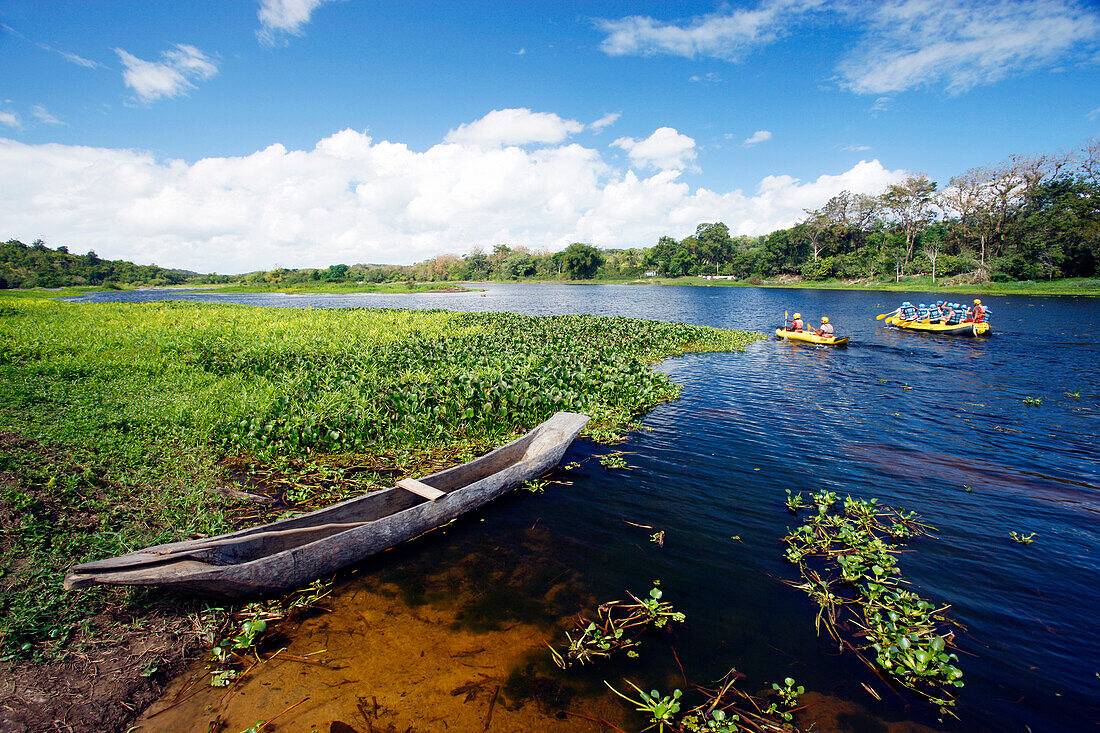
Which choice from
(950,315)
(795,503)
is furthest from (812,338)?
(795,503)

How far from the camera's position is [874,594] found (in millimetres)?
4812

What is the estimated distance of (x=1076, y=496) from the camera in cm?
721

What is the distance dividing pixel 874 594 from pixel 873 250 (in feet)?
285

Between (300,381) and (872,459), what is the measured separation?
12.1 m

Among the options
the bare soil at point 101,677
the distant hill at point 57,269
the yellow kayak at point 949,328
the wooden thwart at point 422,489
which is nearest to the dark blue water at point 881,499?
the wooden thwart at point 422,489

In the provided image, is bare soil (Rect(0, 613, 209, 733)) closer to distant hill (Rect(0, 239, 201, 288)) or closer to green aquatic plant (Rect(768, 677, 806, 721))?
green aquatic plant (Rect(768, 677, 806, 721))

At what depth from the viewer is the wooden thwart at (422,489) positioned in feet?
19.3

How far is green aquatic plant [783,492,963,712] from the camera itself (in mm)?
3959

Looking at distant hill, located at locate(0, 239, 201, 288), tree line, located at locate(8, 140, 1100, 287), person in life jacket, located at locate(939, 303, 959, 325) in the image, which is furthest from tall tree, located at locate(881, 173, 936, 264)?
distant hill, located at locate(0, 239, 201, 288)

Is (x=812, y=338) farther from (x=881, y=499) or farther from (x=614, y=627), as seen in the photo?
(x=614, y=627)

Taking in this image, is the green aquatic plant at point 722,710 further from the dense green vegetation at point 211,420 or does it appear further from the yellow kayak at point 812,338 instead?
the yellow kayak at point 812,338

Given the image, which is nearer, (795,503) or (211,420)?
(795,503)

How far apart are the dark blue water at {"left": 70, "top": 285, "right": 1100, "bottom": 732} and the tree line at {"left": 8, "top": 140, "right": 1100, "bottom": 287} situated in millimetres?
54972

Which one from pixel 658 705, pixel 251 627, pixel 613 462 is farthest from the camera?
pixel 613 462
